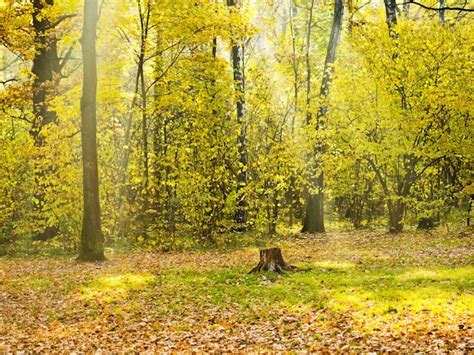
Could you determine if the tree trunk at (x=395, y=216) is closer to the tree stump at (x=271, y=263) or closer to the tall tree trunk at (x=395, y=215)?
the tall tree trunk at (x=395, y=215)

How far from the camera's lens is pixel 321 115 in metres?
21.6

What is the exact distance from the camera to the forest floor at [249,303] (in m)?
8.27

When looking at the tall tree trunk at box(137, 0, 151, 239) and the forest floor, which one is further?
the tall tree trunk at box(137, 0, 151, 239)

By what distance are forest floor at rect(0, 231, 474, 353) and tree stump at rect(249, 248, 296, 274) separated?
0.32 meters

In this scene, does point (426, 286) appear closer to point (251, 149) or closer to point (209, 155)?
point (209, 155)

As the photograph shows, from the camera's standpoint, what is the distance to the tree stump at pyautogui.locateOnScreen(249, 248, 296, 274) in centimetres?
1342

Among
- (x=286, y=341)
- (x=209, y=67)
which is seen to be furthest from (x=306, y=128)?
(x=286, y=341)

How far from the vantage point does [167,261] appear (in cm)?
1631

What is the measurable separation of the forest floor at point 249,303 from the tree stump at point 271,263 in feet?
1.04

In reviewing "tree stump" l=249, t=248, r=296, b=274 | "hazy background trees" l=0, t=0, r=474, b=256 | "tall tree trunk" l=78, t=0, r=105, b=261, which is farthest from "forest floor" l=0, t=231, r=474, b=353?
"hazy background trees" l=0, t=0, r=474, b=256

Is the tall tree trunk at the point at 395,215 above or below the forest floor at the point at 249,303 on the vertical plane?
above

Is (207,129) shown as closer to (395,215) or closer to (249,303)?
(395,215)

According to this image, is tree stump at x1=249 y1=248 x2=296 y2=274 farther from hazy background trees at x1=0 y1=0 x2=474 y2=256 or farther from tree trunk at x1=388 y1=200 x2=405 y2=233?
tree trunk at x1=388 y1=200 x2=405 y2=233

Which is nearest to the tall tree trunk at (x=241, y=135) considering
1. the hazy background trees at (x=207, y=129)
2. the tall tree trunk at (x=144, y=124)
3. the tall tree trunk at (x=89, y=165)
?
the hazy background trees at (x=207, y=129)
